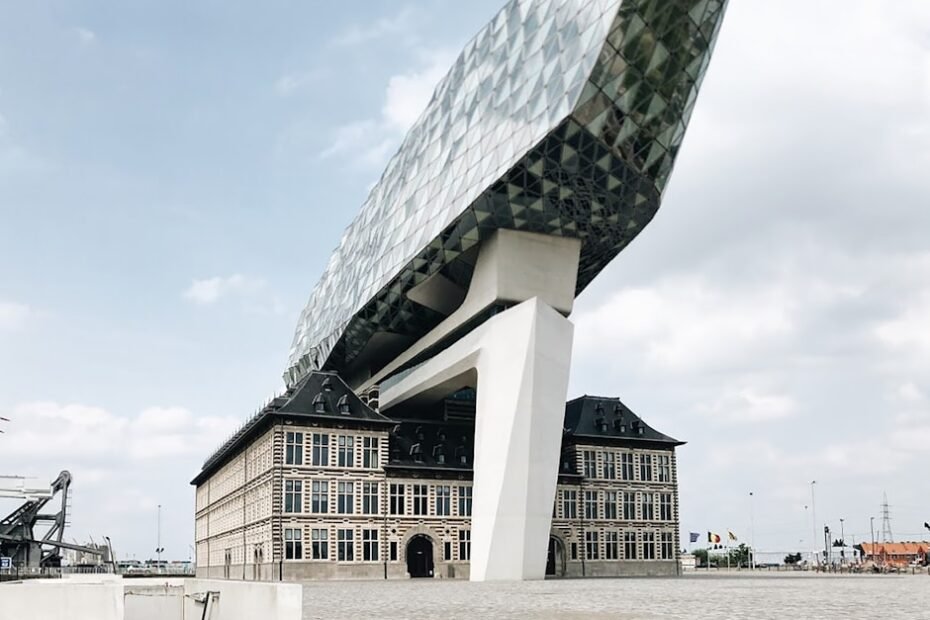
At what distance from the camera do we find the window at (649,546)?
261 feet

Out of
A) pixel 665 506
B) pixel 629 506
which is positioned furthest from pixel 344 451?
pixel 665 506

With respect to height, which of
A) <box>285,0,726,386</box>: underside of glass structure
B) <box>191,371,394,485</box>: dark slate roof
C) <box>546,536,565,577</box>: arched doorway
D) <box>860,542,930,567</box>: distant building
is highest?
<box>285,0,726,386</box>: underside of glass structure

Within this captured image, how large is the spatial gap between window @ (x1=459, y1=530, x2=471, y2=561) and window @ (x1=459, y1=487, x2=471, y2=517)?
4.28 ft

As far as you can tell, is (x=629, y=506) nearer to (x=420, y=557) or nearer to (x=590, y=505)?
(x=590, y=505)

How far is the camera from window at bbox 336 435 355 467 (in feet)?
225

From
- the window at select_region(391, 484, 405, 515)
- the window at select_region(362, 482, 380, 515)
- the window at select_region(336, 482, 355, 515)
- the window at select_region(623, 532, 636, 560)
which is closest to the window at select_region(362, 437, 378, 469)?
the window at select_region(362, 482, 380, 515)

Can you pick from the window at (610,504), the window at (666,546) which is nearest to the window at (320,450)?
the window at (610,504)

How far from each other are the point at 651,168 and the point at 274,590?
43574mm

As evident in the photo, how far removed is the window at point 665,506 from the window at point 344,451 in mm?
27684

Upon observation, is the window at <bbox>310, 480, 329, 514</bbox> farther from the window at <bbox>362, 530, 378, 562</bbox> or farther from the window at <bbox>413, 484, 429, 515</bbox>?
the window at <bbox>413, 484, 429, 515</bbox>

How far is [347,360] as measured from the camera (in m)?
84.6

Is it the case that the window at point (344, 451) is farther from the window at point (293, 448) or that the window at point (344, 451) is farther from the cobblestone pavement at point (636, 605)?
the cobblestone pavement at point (636, 605)

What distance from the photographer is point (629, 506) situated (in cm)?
7994

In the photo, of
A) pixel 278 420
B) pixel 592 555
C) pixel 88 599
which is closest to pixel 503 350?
pixel 278 420
